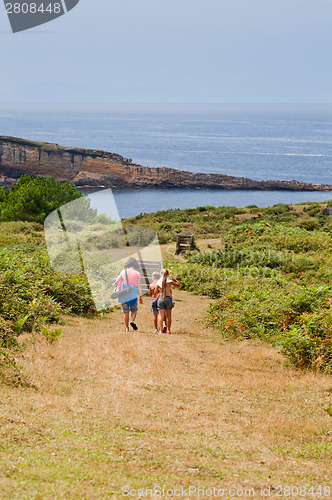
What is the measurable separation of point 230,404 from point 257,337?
17.3 feet

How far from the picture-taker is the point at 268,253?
79.2ft

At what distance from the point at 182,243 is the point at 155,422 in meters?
22.5

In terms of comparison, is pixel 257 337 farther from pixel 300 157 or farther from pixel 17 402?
pixel 300 157

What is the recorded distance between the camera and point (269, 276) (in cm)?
2073

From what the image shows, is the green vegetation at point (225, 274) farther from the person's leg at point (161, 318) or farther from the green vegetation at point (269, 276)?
the person's leg at point (161, 318)

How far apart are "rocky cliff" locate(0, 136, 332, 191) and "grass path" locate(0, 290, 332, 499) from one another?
113 m

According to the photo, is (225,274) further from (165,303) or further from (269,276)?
(165,303)

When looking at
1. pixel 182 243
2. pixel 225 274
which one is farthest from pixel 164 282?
pixel 182 243

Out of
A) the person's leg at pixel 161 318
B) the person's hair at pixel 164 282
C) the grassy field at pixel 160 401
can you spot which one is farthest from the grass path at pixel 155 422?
the person's hair at pixel 164 282

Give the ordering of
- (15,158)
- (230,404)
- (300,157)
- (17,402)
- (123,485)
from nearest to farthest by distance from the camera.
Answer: (123,485) → (17,402) → (230,404) → (15,158) → (300,157)

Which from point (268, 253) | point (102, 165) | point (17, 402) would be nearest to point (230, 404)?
point (17, 402)

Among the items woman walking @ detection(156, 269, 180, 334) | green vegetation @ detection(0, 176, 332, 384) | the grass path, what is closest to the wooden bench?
green vegetation @ detection(0, 176, 332, 384)

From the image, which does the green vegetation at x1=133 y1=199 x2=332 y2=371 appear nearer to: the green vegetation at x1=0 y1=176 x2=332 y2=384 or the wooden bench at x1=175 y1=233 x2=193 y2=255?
the green vegetation at x1=0 y1=176 x2=332 y2=384

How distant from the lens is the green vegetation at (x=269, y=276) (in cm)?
985
